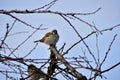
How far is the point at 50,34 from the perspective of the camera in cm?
1209

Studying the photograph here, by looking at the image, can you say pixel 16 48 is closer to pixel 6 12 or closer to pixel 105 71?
pixel 6 12

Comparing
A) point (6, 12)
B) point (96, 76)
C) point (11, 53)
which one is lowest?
point (96, 76)

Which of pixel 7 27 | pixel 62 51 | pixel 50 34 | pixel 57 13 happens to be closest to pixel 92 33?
pixel 57 13

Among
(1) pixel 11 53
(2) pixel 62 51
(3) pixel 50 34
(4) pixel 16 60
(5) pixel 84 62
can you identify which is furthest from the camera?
(3) pixel 50 34

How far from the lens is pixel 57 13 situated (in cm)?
236

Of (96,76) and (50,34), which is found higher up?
(50,34)

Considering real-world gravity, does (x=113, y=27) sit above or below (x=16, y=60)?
above

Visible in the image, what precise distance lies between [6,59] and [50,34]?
31.8ft

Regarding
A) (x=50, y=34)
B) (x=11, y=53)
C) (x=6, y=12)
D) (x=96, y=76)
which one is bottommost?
(x=96, y=76)

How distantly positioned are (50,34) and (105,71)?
9.40 meters

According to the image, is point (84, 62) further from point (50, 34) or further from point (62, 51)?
point (50, 34)

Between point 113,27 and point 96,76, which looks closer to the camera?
point 113,27

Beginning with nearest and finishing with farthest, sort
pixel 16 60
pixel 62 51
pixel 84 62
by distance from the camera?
pixel 16 60 → pixel 84 62 → pixel 62 51

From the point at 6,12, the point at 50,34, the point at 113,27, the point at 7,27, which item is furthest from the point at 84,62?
the point at 50,34
